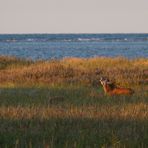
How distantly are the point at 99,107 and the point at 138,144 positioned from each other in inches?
167

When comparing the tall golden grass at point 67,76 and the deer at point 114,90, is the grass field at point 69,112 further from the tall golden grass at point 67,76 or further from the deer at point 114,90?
the deer at point 114,90

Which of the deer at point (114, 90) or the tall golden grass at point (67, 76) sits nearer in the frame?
the deer at point (114, 90)

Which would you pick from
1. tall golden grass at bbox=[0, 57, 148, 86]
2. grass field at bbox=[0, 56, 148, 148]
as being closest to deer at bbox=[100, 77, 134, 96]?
grass field at bbox=[0, 56, 148, 148]

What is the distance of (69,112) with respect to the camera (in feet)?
42.7

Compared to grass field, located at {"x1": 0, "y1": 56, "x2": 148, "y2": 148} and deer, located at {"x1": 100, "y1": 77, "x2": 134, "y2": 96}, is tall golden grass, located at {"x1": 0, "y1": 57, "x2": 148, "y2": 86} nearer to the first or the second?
grass field, located at {"x1": 0, "y1": 56, "x2": 148, "y2": 148}

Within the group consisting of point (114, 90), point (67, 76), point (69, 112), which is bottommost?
point (67, 76)

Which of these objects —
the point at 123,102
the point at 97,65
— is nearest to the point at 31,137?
the point at 123,102

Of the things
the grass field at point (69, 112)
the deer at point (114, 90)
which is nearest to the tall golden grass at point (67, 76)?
the grass field at point (69, 112)

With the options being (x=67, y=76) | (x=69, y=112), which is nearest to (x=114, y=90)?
(x=69, y=112)

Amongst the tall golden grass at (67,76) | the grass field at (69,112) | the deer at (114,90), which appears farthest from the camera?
the tall golden grass at (67,76)

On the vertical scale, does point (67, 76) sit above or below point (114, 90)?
below

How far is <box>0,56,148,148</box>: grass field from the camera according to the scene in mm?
10359

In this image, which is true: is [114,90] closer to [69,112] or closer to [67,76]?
[69,112]

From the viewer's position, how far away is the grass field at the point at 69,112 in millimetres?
10359
